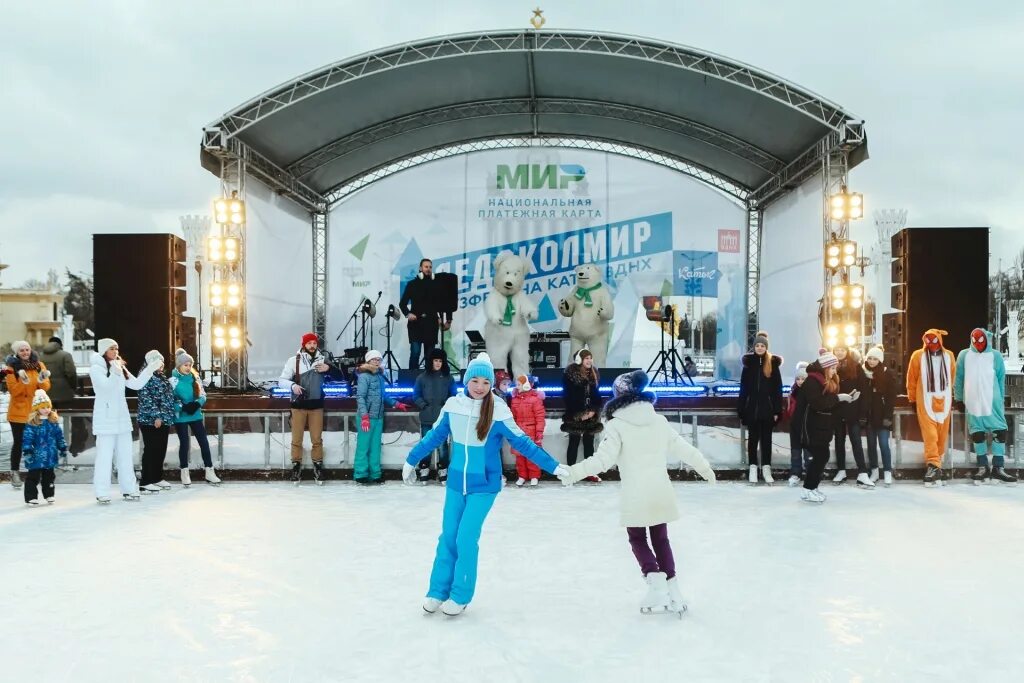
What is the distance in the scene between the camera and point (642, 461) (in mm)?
3324

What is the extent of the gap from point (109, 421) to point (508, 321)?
456 centimetres

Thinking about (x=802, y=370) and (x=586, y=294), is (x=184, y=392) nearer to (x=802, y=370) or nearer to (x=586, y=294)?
(x=586, y=294)

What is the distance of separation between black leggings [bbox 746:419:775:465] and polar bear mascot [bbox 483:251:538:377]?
3.09 m

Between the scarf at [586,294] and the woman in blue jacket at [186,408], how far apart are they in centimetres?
489

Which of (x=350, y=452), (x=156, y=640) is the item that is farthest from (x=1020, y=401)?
(x=156, y=640)

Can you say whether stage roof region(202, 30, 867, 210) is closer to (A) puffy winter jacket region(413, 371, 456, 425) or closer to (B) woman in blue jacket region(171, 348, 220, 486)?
(B) woman in blue jacket region(171, 348, 220, 486)

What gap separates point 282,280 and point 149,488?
6555 mm

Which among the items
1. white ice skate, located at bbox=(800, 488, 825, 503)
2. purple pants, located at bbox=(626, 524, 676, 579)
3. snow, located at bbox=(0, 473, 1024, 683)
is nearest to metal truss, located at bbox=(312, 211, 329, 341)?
snow, located at bbox=(0, 473, 1024, 683)

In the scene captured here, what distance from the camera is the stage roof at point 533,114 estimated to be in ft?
33.2

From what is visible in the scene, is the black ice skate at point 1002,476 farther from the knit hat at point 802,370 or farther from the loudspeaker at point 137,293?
the loudspeaker at point 137,293

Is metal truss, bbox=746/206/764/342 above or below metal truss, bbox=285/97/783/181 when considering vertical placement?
below

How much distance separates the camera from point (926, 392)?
22.4 feet

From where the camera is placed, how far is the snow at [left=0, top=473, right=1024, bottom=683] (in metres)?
2.79

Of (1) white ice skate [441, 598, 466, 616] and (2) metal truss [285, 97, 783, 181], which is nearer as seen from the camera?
(1) white ice skate [441, 598, 466, 616]
